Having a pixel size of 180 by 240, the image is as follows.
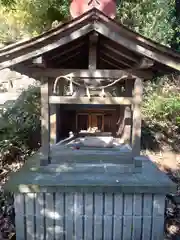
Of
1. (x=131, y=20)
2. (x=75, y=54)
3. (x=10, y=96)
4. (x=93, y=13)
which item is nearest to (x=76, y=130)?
(x=75, y=54)

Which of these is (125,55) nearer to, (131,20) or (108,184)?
(108,184)

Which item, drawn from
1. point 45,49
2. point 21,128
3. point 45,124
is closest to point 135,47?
point 45,49

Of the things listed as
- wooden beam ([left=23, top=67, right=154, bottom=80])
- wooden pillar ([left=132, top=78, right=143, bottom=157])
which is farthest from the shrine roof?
wooden pillar ([left=132, top=78, right=143, bottom=157])

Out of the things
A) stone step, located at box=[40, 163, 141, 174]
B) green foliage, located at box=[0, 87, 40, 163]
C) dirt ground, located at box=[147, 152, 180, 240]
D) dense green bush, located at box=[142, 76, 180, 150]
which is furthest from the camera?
dense green bush, located at box=[142, 76, 180, 150]

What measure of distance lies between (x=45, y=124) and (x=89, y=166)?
0.93m

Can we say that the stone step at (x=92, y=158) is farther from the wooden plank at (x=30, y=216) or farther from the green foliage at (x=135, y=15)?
the green foliage at (x=135, y=15)

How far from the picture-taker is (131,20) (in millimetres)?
9727

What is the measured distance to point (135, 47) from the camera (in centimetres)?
317

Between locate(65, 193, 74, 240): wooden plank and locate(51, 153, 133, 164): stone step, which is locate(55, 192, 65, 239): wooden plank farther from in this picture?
locate(51, 153, 133, 164): stone step

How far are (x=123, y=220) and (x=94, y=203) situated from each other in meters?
0.45

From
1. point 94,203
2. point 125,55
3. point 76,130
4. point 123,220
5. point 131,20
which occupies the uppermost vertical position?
point 131,20

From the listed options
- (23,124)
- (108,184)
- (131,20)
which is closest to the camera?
(108,184)

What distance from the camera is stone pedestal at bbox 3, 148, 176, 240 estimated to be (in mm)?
3338

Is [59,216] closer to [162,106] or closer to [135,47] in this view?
[135,47]
